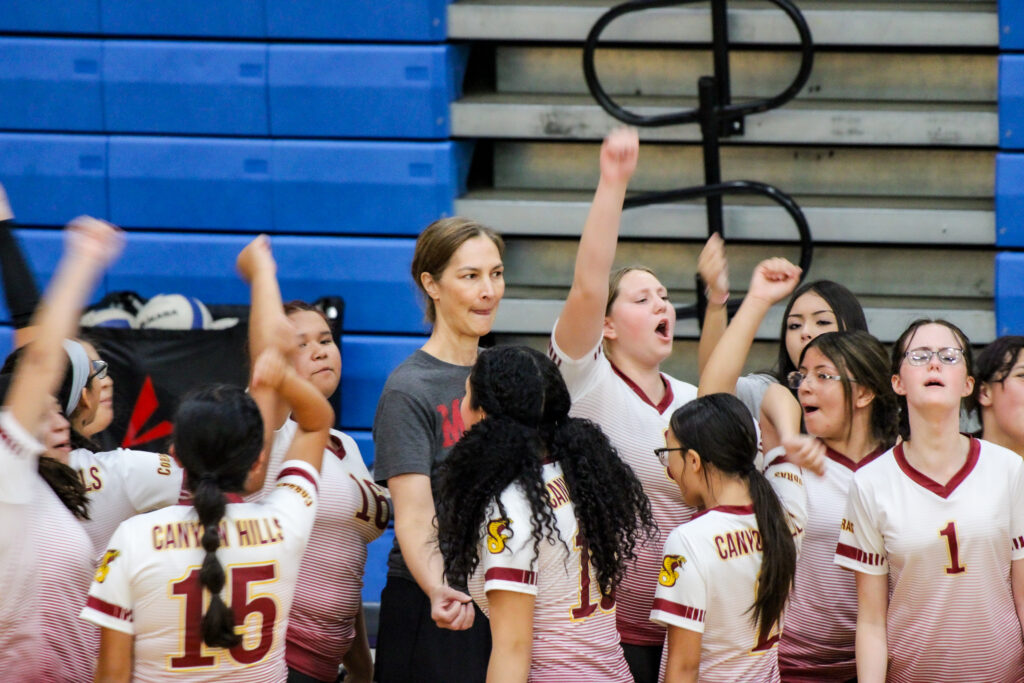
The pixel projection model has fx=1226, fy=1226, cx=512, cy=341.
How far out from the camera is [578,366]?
8.98 ft

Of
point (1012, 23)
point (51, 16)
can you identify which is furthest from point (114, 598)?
point (1012, 23)

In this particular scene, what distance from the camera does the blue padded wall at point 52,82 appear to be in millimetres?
5055

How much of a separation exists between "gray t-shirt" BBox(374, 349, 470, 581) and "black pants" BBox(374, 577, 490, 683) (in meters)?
0.06

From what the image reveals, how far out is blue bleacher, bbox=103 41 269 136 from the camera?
16.4ft

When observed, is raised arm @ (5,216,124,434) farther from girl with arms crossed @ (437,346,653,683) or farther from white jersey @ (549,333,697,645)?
white jersey @ (549,333,697,645)

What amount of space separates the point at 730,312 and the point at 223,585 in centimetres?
291

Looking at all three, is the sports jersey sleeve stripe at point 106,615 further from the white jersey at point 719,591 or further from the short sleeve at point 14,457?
the white jersey at point 719,591

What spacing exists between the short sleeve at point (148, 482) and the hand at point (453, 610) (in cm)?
80

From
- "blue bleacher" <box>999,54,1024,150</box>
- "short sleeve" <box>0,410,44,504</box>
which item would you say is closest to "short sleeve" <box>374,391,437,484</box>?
"short sleeve" <box>0,410,44,504</box>

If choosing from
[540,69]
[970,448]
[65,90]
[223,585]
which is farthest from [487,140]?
[223,585]

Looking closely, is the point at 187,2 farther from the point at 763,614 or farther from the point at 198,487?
the point at 763,614

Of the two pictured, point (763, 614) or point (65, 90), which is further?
point (65, 90)

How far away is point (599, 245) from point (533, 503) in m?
0.57

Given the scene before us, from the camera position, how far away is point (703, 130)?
469cm
